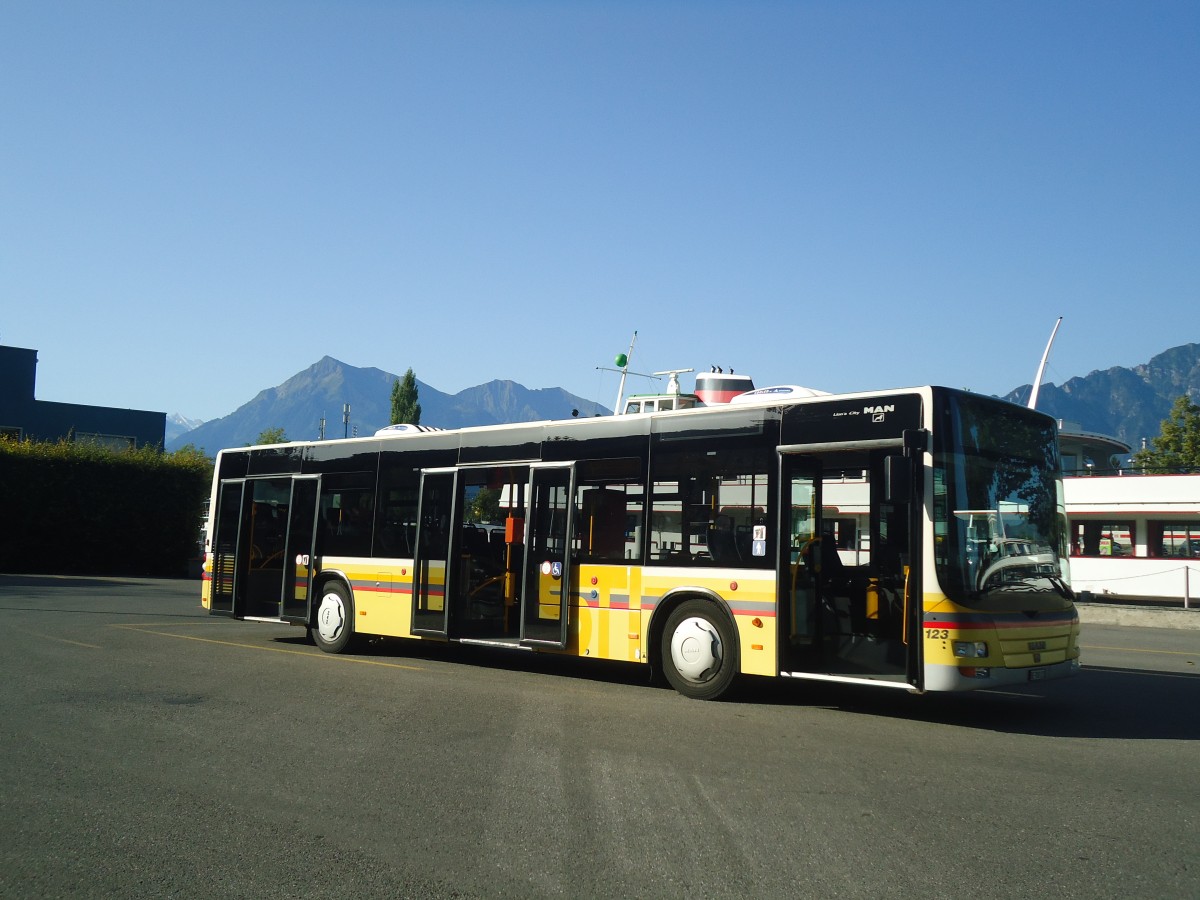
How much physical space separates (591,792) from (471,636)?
6.71 meters

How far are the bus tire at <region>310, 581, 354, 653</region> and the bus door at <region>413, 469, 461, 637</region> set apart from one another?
1.53m

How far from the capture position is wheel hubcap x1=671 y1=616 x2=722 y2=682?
10.6 meters

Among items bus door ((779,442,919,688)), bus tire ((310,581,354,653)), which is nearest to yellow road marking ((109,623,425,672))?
bus tire ((310,581,354,653))

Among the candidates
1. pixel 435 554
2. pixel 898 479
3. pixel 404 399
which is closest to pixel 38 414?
pixel 404 399

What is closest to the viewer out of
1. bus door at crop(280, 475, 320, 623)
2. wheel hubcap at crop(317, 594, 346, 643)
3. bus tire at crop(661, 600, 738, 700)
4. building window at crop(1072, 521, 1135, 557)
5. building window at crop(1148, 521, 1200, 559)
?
bus tire at crop(661, 600, 738, 700)

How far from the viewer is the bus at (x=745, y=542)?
361 inches

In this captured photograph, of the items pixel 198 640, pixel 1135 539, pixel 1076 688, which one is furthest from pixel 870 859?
pixel 1135 539

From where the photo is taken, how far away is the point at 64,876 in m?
4.82

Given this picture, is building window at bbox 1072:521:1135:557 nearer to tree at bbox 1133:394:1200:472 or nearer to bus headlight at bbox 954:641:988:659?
tree at bbox 1133:394:1200:472

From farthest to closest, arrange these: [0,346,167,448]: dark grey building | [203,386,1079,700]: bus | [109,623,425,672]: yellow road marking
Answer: [0,346,167,448]: dark grey building < [109,623,425,672]: yellow road marking < [203,386,1079,700]: bus

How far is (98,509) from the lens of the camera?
36.0m

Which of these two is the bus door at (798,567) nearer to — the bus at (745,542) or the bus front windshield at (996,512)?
the bus at (745,542)

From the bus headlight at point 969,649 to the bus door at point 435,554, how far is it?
6590 millimetres

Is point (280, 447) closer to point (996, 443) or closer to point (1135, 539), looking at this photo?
point (996, 443)
